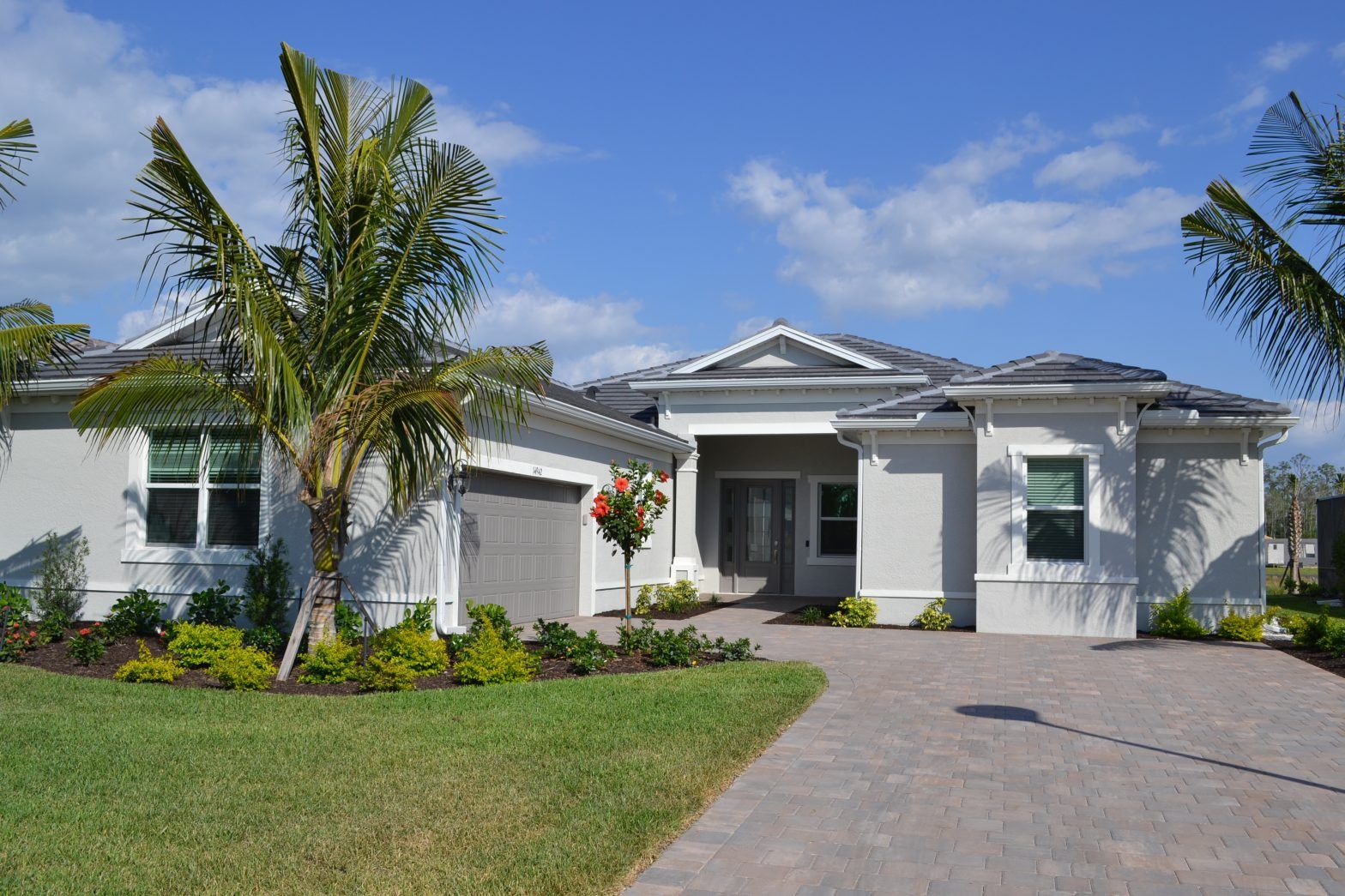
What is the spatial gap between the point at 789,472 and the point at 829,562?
6.52 feet

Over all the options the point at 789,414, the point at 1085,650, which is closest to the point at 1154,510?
the point at 1085,650

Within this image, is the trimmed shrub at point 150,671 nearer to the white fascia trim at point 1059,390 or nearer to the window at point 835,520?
the white fascia trim at point 1059,390

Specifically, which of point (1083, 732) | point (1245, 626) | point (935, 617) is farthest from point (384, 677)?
point (1245, 626)

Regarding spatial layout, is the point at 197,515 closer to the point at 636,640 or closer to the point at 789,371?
the point at 636,640

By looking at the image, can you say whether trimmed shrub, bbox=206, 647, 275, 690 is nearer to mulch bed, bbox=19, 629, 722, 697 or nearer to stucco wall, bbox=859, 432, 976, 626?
mulch bed, bbox=19, 629, 722, 697

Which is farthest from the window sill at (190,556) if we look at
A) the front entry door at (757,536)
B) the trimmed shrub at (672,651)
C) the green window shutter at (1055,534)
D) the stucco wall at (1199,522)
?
the stucco wall at (1199,522)

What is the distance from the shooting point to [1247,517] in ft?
50.1

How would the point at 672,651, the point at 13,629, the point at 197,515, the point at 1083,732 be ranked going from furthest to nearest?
the point at 197,515, the point at 13,629, the point at 672,651, the point at 1083,732

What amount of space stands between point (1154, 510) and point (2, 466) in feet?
53.5

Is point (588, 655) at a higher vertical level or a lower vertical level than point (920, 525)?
lower

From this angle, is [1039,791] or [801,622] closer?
[1039,791]

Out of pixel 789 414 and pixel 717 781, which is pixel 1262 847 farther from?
pixel 789 414

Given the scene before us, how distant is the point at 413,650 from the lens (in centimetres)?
1010

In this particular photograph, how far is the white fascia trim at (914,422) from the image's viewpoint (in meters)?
16.1
